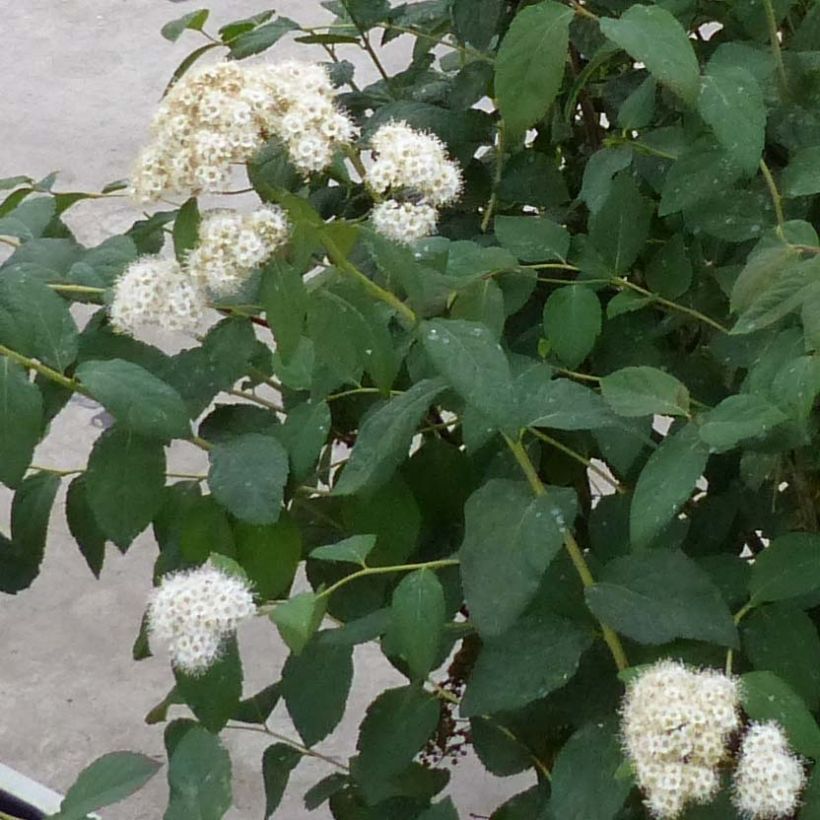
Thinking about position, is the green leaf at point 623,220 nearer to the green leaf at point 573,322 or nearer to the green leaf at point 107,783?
the green leaf at point 573,322

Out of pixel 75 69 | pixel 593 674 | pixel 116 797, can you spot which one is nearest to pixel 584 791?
pixel 593 674

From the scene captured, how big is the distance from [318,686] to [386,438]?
0.57ft

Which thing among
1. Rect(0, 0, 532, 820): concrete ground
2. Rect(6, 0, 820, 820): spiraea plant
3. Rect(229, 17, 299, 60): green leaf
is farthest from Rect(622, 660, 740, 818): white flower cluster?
Rect(0, 0, 532, 820): concrete ground

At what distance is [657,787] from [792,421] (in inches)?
7.1

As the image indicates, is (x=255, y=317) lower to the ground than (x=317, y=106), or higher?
lower

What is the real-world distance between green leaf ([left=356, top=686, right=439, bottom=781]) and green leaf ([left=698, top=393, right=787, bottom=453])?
10.0 inches

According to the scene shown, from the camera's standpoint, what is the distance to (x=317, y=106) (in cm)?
53

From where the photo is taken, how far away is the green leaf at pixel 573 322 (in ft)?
2.27

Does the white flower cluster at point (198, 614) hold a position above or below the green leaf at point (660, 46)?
below

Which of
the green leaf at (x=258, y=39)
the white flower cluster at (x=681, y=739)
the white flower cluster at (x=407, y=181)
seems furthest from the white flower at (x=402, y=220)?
the green leaf at (x=258, y=39)

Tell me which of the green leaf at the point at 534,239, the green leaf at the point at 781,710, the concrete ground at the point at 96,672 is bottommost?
the concrete ground at the point at 96,672

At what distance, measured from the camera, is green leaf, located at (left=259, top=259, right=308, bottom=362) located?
52cm

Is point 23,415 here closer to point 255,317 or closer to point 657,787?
point 255,317

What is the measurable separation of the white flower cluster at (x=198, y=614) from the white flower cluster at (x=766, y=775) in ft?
0.70
